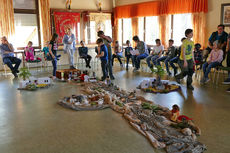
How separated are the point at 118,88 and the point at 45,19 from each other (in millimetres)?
6001

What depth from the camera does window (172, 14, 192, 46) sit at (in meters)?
8.96

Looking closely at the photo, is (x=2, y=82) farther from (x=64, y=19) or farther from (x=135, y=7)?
(x=135, y=7)

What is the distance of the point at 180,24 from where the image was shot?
9180mm

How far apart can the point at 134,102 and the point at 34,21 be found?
7.27 metres

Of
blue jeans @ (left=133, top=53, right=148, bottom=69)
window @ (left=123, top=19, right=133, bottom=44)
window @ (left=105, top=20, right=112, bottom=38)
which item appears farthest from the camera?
window @ (left=105, top=20, right=112, bottom=38)

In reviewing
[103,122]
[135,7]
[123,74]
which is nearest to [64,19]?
[135,7]

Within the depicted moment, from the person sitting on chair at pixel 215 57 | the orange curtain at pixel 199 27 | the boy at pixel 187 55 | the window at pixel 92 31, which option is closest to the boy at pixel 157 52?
the orange curtain at pixel 199 27

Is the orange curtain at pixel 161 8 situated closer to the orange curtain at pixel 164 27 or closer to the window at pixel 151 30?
the orange curtain at pixel 164 27

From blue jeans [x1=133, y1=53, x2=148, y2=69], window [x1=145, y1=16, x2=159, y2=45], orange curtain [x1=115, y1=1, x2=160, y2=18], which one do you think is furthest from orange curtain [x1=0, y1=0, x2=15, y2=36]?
window [x1=145, y1=16, x2=159, y2=45]

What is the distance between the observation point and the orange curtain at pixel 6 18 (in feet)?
29.3

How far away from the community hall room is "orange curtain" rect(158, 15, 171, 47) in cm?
4

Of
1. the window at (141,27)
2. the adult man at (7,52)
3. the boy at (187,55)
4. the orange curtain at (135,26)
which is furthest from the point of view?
the orange curtain at (135,26)

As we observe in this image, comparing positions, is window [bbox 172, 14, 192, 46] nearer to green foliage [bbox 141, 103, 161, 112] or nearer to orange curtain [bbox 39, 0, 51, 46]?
orange curtain [bbox 39, 0, 51, 46]

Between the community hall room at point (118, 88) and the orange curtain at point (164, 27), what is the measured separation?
0.04m
